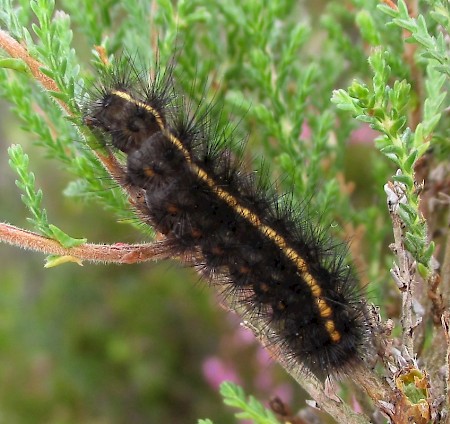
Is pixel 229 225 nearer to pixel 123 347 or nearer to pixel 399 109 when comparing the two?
pixel 399 109

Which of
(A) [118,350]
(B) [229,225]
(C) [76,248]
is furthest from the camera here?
(A) [118,350]

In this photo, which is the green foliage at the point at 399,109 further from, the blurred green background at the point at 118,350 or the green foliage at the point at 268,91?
the blurred green background at the point at 118,350

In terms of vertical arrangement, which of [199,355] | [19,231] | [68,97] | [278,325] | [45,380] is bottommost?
[45,380]

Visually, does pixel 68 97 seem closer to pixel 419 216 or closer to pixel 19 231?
pixel 19 231

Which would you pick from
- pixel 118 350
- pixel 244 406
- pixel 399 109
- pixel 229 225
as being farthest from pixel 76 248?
pixel 118 350

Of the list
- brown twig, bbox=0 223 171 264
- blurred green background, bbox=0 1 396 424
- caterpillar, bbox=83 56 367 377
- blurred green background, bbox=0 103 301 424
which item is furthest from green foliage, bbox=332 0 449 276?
blurred green background, bbox=0 103 301 424

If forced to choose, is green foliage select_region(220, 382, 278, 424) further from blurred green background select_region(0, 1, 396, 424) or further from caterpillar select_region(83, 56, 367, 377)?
blurred green background select_region(0, 1, 396, 424)

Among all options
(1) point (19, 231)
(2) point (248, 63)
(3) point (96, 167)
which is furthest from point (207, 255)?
(2) point (248, 63)

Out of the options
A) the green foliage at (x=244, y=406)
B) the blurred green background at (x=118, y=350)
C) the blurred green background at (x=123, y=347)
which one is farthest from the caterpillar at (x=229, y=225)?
the blurred green background at (x=118, y=350)
